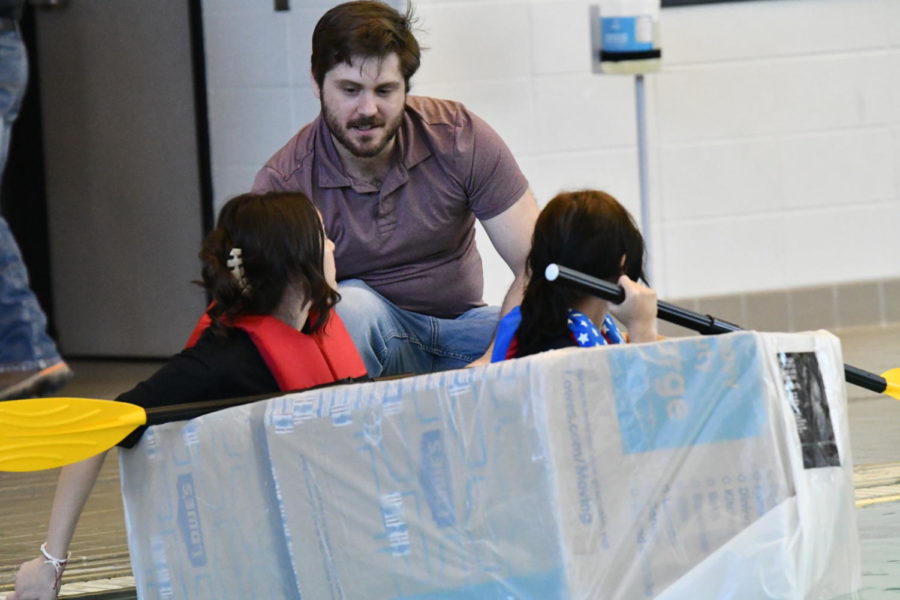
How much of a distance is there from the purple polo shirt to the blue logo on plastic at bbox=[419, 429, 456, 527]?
0.80 metres

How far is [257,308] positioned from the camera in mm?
2027

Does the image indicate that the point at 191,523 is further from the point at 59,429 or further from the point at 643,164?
the point at 643,164

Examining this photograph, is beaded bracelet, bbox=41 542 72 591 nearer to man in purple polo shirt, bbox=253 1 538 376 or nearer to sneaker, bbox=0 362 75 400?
man in purple polo shirt, bbox=253 1 538 376

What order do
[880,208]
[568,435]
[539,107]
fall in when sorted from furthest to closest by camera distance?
[880,208], [539,107], [568,435]

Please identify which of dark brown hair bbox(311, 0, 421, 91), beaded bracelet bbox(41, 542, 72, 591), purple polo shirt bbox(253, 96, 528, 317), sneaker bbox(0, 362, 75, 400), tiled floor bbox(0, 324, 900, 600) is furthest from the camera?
sneaker bbox(0, 362, 75, 400)

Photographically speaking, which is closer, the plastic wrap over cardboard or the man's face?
the plastic wrap over cardboard

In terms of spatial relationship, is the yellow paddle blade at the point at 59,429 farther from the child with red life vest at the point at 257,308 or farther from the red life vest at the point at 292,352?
the red life vest at the point at 292,352

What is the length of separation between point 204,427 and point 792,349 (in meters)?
0.75

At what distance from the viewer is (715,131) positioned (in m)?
3.91

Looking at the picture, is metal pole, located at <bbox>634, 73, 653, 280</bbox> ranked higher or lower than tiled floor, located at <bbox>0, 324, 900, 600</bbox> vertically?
higher

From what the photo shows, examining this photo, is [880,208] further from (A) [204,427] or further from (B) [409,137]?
(A) [204,427]

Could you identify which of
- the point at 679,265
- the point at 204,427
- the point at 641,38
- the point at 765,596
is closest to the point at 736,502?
the point at 765,596

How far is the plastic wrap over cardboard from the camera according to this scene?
177 cm

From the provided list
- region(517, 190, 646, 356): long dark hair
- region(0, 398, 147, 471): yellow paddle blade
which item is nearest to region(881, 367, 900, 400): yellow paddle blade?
region(517, 190, 646, 356): long dark hair
